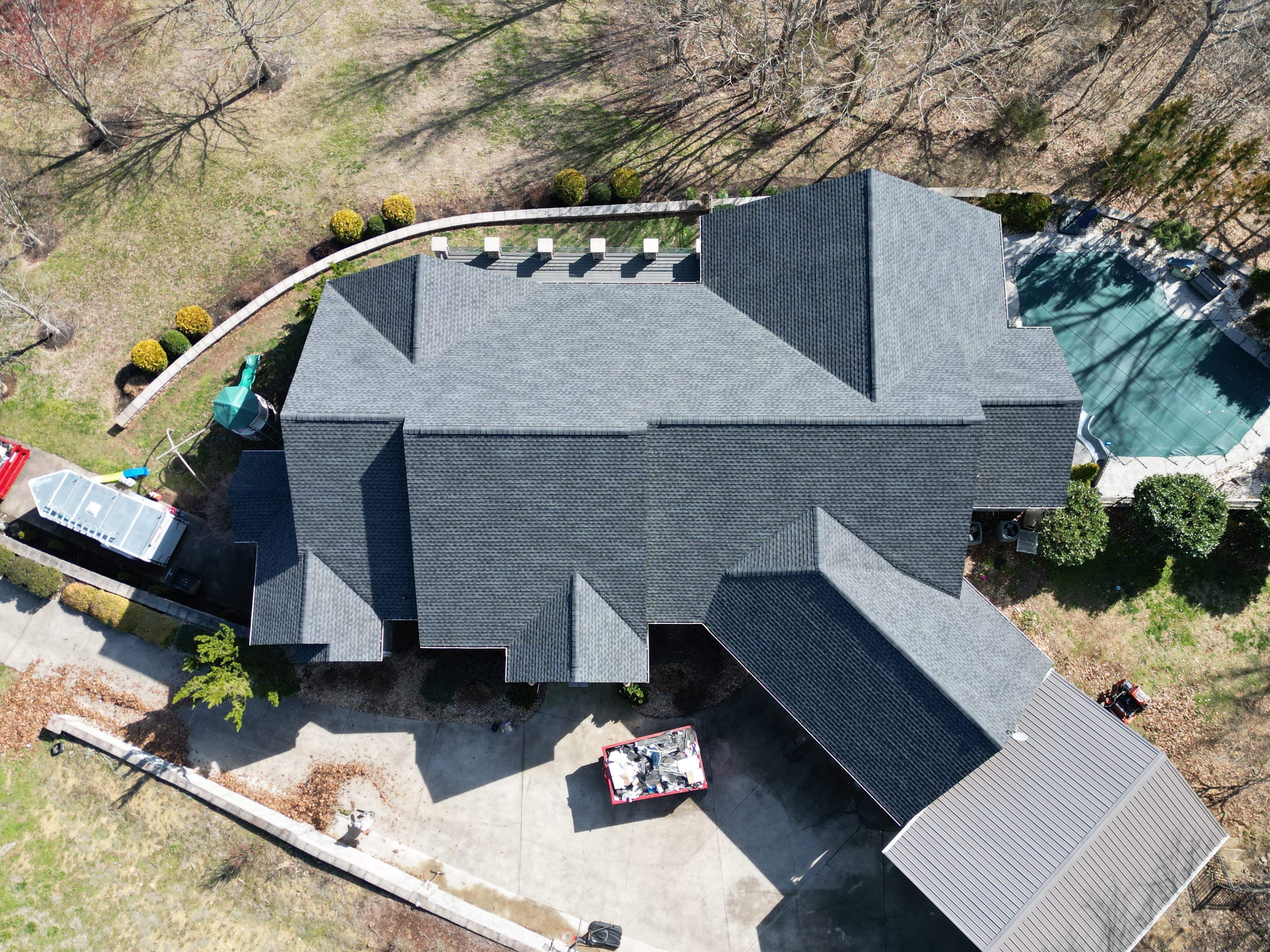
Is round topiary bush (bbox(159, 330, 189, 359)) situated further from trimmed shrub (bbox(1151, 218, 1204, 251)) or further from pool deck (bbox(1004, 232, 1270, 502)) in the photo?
trimmed shrub (bbox(1151, 218, 1204, 251))

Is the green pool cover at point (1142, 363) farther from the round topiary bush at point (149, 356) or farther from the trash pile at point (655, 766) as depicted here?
the round topiary bush at point (149, 356)

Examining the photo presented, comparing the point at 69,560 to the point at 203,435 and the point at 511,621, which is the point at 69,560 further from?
the point at 511,621

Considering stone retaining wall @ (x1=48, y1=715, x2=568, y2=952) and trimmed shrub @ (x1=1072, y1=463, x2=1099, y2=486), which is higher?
trimmed shrub @ (x1=1072, y1=463, x2=1099, y2=486)

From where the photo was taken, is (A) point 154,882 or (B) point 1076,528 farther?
(A) point 154,882

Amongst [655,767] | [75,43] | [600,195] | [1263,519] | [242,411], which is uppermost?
[1263,519]

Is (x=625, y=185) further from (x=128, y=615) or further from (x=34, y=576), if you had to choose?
(x=34, y=576)

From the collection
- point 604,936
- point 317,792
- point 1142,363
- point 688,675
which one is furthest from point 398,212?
point 1142,363

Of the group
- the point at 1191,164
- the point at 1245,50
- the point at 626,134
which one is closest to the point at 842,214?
the point at 626,134

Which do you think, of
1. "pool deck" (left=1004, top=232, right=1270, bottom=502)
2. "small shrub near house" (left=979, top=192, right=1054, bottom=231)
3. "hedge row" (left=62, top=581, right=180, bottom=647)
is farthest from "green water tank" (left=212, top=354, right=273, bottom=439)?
"pool deck" (left=1004, top=232, right=1270, bottom=502)
